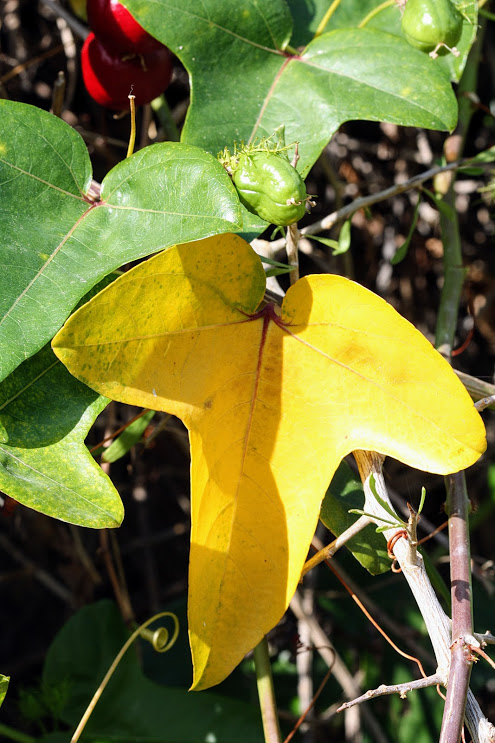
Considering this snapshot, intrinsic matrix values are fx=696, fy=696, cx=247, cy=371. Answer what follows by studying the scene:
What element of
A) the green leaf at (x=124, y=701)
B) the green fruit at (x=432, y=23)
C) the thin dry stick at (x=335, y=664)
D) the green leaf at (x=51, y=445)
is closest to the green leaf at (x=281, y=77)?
the green fruit at (x=432, y=23)

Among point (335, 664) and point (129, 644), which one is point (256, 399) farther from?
point (335, 664)

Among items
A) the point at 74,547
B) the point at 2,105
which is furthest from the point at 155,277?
the point at 74,547

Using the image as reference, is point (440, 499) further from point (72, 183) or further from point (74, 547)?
point (72, 183)

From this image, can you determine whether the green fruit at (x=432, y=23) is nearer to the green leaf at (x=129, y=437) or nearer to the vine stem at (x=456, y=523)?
the vine stem at (x=456, y=523)

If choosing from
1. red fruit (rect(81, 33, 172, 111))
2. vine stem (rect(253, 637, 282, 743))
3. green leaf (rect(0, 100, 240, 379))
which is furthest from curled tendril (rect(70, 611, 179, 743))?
red fruit (rect(81, 33, 172, 111))

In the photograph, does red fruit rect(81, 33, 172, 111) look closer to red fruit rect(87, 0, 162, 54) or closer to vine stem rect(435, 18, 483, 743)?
red fruit rect(87, 0, 162, 54)

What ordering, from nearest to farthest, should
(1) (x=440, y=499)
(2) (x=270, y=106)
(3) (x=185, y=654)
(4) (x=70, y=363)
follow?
1. (4) (x=70, y=363)
2. (2) (x=270, y=106)
3. (3) (x=185, y=654)
4. (1) (x=440, y=499)
